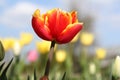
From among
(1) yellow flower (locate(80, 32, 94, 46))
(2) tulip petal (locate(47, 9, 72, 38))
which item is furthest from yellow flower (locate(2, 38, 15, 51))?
(2) tulip petal (locate(47, 9, 72, 38))

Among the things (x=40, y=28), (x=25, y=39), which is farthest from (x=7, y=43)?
(x=40, y=28)

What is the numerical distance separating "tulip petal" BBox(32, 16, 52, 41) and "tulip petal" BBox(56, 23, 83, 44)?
0.04 metres

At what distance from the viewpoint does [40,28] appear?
4.94 feet

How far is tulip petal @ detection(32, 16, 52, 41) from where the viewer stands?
1495 mm

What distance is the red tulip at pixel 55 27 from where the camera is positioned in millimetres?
1494

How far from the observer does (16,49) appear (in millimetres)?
3354

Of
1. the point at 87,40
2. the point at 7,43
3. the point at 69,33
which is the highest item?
the point at 69,33

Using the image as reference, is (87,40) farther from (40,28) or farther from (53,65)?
(40,28)

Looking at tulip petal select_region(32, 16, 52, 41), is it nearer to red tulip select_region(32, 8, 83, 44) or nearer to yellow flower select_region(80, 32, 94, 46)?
red tulip select_region(32, 8, 83, 44)

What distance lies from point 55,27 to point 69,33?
5 centimetres

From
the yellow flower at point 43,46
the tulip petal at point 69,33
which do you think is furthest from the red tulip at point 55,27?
the yellow flower at point 43,46

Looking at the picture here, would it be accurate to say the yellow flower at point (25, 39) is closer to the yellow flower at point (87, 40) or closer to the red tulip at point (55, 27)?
the yellow flower at point (87, 40)

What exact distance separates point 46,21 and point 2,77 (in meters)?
0.24

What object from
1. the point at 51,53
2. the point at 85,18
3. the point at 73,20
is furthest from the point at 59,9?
the point at 85,18
